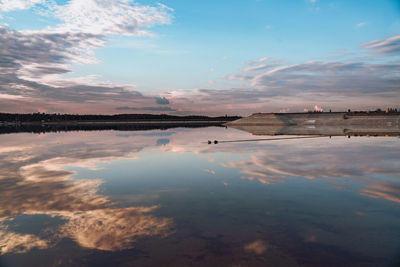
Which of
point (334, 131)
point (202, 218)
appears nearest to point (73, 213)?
point (202, 218)

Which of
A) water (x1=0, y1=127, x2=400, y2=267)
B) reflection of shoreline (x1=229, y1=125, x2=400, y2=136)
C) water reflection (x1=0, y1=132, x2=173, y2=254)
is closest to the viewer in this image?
water (x1=0, y1=127, x2=400, y2=267)

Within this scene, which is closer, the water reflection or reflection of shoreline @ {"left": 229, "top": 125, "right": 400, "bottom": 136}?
the water reflection

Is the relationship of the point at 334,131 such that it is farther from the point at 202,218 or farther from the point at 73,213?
the point at 73,213

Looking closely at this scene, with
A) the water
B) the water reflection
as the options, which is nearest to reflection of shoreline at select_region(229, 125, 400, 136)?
the water

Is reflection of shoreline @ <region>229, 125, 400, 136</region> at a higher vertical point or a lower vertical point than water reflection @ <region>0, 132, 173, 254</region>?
higher

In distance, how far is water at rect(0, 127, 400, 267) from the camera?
8.87 metres

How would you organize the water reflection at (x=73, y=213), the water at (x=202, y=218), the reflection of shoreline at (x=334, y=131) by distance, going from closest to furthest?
1. the water at (x=202, y=218)
2. the water reflection at (x=73, y=213)
3. the reflection of shoreline at (x=334, y=131)

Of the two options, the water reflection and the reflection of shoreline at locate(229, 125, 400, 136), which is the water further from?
the reflection of shoreline at locate(229, 125, 400, 136)

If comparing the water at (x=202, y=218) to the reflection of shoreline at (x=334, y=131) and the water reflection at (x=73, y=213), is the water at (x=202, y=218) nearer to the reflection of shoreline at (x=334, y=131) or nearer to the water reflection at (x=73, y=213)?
the water reflection at (x=73, y=213)

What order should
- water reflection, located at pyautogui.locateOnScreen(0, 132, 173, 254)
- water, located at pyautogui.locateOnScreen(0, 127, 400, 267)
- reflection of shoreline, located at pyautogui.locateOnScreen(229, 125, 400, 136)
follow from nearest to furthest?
water, located at pyautogui.locateOnScreen(0, 127, 400, 267) → water reflection, located at pyautogui.locateOnScreen(0, 132, 173, 254) → reflection of shoreline, located at pyautogui.locateOnScreen(229, 125, 400, 136)

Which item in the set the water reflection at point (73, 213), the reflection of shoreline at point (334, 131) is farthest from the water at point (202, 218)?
the reflection of shoreline at point (334, 131)

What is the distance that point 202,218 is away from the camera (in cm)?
1177

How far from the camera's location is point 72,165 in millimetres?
25844

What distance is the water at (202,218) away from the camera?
8.87m
